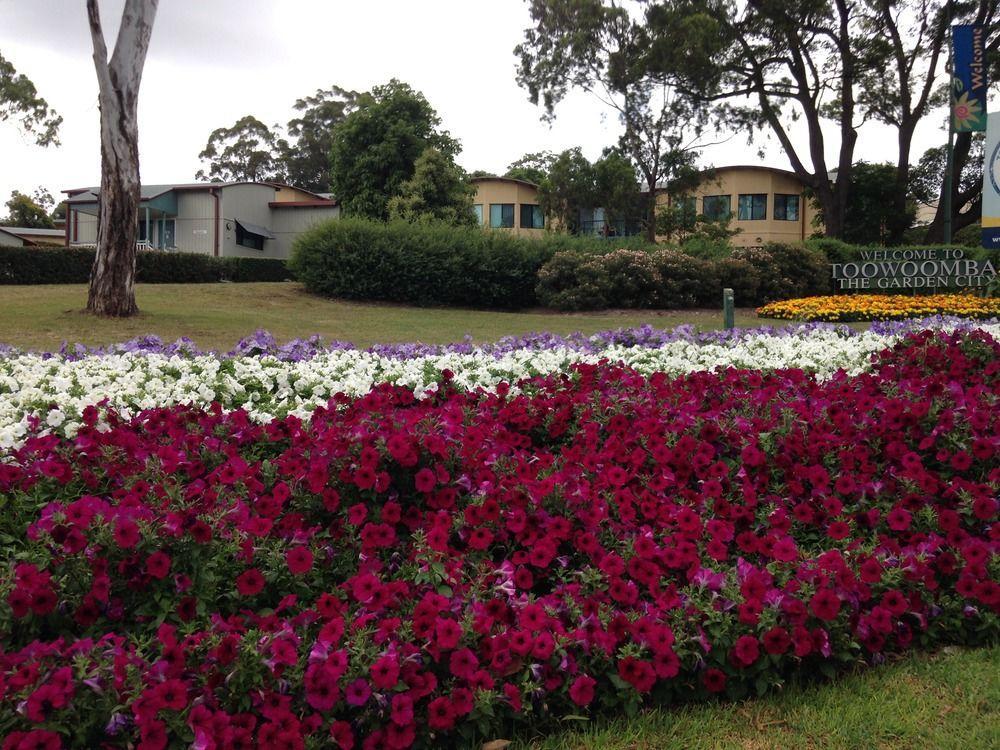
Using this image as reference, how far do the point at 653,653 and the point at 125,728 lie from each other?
1.29m

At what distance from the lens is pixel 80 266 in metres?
21.1

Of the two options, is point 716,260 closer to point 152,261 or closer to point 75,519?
point 152,261

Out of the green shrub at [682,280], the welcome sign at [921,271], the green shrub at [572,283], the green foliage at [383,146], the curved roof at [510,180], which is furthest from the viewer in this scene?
the curved roof at [510,180]

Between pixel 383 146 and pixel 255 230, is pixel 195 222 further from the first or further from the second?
pixel 383 146

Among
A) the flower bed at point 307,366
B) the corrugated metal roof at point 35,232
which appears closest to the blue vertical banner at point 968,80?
the flower bed at point 307,366

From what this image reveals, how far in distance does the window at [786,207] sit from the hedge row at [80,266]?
2780 cm

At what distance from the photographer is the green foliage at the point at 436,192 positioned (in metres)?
27.1

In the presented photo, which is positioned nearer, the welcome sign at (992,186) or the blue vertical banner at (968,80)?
the welcome sign at (992,186)

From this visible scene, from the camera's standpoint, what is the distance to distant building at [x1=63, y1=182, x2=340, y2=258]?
34.3 meters

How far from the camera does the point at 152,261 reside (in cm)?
2133

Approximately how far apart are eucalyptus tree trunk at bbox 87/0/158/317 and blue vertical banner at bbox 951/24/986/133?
1731 cm

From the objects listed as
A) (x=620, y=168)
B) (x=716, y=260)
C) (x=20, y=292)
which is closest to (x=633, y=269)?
(x=716, y=260)

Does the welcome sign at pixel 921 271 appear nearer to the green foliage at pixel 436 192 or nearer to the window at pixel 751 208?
the green foliage at pixel 436 192

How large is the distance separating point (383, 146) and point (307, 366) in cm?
2568
